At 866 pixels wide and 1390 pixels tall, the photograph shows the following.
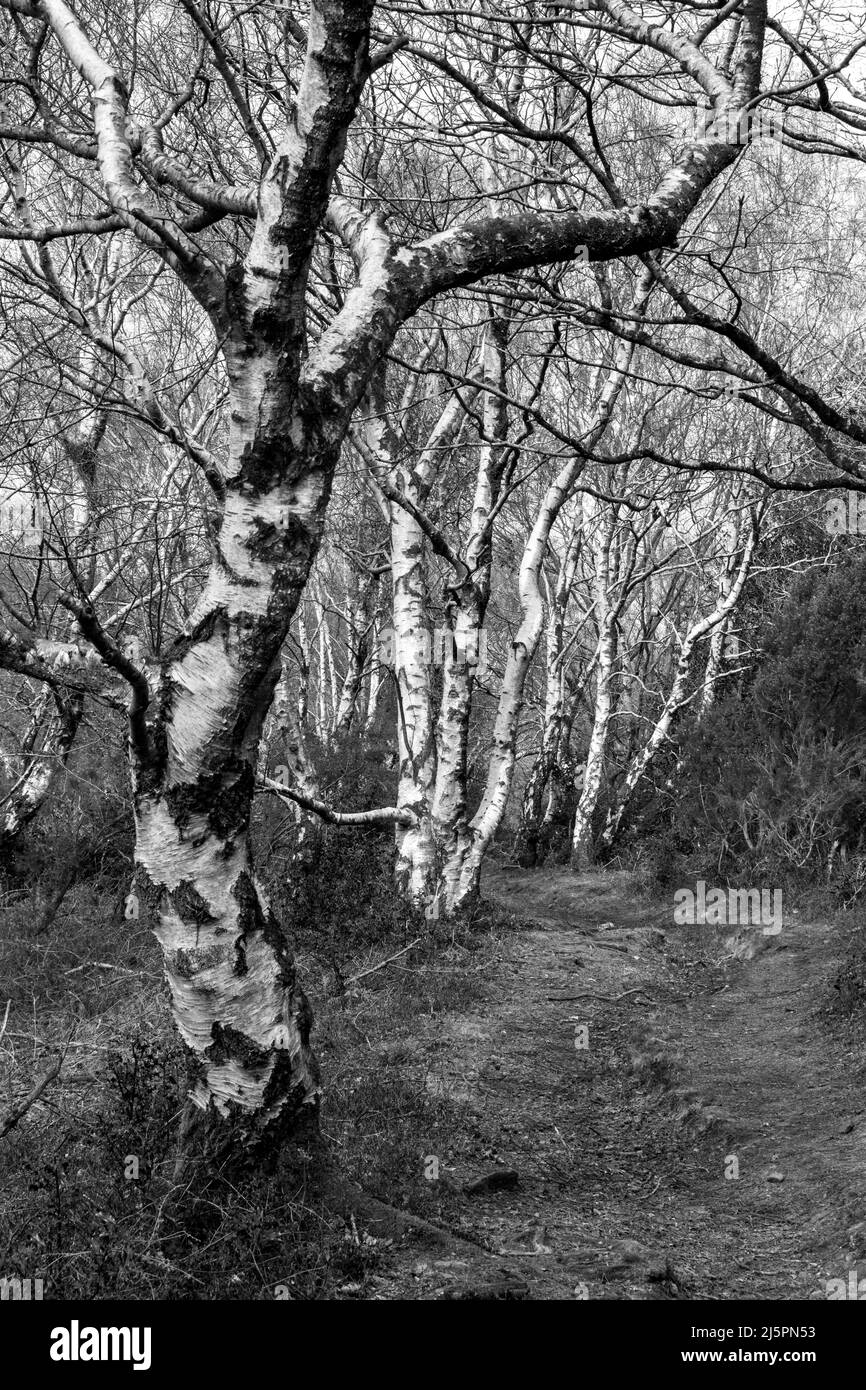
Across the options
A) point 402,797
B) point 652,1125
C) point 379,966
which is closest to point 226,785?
point 379,966

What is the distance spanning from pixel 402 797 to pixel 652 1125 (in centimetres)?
362

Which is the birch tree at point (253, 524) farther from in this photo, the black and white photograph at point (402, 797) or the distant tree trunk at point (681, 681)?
the distant tree trunk at point (681, 681)

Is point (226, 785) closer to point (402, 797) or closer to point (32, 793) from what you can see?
point (402, 797)

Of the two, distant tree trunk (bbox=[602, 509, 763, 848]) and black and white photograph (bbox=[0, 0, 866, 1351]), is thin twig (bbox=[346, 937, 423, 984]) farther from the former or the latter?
distant tree trunk (bbox=[602, 509, 763, 848])

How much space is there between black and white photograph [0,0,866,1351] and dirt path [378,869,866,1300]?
29mm

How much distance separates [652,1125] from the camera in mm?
5621

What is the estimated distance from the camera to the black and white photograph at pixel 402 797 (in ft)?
11.5

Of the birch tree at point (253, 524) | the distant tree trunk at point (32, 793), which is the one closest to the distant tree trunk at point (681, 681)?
the distant tree trunk at point (32, 793)

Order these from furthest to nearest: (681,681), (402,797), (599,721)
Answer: (599,721) → (681,681) → (402,797)

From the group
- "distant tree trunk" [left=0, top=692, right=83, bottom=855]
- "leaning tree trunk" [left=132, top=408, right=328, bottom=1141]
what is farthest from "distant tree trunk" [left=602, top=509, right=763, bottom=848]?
"leaning tree trunk" [left=132, top=408, right=328, bottom=1141]

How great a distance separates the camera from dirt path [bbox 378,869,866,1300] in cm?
389

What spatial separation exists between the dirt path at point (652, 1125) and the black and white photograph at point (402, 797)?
3cm

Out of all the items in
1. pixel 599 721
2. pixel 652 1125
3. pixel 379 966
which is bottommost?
pixel 652 1125

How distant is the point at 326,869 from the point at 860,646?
5755 millimetres
